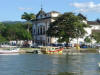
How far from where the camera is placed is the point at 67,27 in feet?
460

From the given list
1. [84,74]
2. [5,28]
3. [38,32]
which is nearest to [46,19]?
[38,32]

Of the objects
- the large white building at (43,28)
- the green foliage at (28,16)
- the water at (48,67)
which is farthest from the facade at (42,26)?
the water at (48,67)

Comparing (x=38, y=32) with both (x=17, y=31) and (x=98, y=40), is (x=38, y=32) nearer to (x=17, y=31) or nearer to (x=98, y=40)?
(x=17, y=31)

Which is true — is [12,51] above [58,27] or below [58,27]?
below

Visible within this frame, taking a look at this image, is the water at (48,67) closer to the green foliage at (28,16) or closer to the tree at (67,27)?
the tree at (67,27)

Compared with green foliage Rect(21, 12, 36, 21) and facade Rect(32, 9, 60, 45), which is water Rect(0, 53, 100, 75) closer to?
facade Rect(32, 9, 60, 45)

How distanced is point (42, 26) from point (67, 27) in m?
37.4

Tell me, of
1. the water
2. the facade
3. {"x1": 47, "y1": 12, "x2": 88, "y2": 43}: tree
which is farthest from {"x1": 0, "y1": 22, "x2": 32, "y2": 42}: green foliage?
the water

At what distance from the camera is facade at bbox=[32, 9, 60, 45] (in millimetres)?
166988

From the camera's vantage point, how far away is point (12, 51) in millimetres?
117938

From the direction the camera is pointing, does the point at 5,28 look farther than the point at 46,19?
Yes

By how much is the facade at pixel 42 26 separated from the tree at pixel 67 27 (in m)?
22.7

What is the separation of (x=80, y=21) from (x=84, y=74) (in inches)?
3449

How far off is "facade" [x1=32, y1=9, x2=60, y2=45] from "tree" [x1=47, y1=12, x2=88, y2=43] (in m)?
22.7
